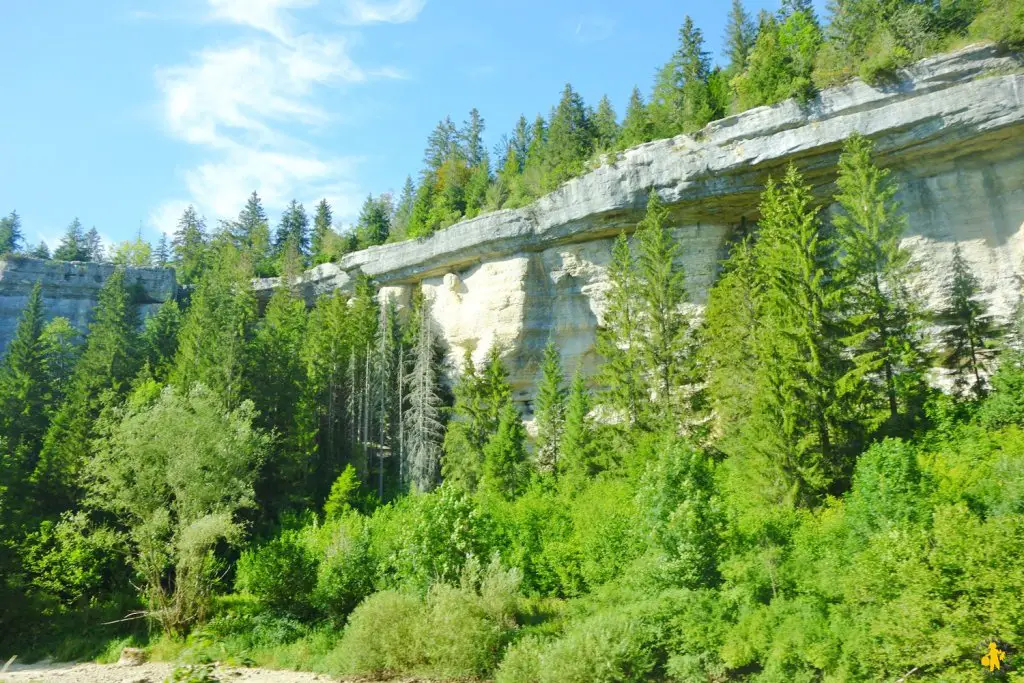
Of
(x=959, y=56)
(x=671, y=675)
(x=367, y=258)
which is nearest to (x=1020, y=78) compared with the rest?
(x=959, y=56)

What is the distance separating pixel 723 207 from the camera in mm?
32188

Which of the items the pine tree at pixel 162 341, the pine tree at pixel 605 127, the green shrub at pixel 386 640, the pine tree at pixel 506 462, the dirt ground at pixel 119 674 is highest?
the pine tree at pixel 605 127

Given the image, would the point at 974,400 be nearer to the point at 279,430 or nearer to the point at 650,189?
the point at 650,189

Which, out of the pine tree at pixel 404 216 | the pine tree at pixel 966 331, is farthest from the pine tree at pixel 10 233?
the pine tree at pixel 966 331

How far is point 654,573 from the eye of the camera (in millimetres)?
17188

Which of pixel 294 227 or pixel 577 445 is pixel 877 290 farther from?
pixel 294 227

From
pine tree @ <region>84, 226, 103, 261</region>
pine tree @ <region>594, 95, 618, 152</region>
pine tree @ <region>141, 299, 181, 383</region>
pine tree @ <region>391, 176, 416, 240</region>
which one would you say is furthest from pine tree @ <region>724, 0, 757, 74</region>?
pine tree @ <region>84, 226, 103, 261</region>

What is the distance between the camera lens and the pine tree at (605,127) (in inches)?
1563

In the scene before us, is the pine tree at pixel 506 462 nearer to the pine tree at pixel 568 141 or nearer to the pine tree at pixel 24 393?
the pine tree at pixel 568 141

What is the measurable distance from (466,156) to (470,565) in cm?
4997

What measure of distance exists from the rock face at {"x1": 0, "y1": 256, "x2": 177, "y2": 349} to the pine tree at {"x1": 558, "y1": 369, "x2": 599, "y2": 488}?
39874 mm

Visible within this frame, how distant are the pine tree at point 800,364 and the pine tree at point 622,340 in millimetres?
5701

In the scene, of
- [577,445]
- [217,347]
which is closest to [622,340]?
[577,445]

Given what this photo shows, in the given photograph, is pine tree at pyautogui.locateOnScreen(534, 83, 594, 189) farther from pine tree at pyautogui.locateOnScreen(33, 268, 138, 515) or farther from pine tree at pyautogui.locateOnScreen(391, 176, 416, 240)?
pine tree at pyautogui.locateOnScreen(33, 268, 138, 515)
